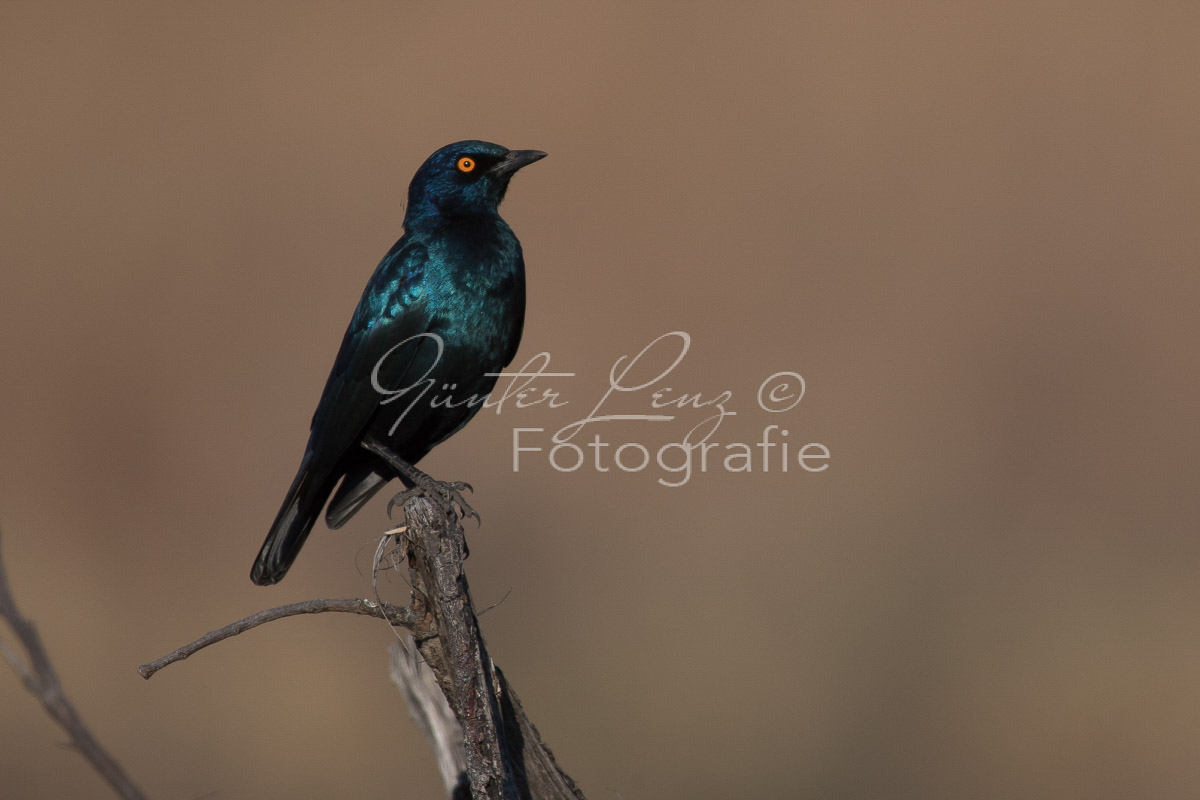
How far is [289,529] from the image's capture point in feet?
13.7

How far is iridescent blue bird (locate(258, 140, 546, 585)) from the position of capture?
4203 mm

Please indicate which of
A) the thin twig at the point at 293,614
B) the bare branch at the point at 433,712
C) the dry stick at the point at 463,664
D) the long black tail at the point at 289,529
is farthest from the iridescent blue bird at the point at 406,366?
the thin twig at the point at 293,614

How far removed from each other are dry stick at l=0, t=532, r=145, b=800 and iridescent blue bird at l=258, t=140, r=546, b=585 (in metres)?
2.84

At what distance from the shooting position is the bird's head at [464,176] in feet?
15.7

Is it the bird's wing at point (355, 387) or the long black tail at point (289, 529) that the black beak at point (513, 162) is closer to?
the bird's wing at point (355, 387)

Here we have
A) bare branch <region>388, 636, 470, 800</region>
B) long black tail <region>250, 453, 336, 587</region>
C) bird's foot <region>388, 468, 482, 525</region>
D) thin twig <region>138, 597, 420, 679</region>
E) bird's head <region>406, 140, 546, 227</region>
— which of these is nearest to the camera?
thin twig <region>138, 597, 420, 679</region>

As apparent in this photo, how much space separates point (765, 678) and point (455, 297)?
14.0ft

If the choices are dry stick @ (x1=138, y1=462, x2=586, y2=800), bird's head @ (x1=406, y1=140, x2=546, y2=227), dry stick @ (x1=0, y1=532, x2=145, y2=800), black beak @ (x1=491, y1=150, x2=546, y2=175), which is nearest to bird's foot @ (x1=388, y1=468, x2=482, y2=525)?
dry stick @ (x1=138, y1=462, x2=586, y2=800)

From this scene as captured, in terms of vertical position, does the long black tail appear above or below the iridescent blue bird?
below

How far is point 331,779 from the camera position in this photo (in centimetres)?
735

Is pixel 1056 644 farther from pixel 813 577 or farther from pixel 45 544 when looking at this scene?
pixel 45 544

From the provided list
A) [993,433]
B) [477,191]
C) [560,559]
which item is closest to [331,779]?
[560,559]

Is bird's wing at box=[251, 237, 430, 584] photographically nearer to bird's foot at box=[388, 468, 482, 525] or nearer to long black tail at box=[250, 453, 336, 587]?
long black tail at box=[250, 453, 336, 587]

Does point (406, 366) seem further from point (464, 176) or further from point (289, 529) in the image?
point (464, 176)
